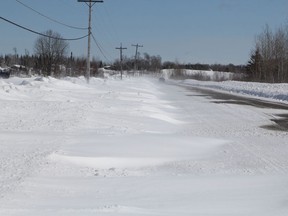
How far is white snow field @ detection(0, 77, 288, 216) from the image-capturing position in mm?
5602

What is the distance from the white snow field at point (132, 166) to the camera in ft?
18.4

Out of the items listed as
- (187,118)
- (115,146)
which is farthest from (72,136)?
(187,118)

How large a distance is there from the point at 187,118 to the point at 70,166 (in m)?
11.1

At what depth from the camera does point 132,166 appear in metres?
8.55

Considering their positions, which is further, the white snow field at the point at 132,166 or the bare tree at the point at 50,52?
the bare tree at the point at 50,52

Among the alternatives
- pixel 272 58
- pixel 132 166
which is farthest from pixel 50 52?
pixel 132 166

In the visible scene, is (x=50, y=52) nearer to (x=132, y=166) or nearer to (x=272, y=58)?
(x=272, y=58)

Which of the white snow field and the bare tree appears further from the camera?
the bare tree

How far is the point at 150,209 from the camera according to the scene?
5418mm

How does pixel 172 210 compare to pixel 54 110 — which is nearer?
pixel 172 210

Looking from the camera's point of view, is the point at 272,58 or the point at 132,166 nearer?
the point at 132,166

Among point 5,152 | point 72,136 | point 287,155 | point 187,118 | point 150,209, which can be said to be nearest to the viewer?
point 150,209

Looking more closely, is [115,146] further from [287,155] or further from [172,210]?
[172,210]

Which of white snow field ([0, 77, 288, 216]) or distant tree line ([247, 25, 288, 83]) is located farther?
distant tree line ([247, 25, 288, 83])
